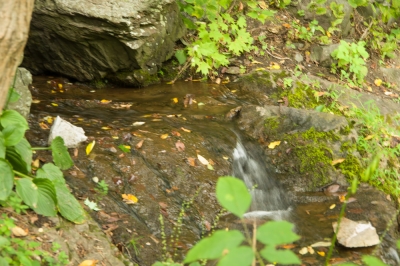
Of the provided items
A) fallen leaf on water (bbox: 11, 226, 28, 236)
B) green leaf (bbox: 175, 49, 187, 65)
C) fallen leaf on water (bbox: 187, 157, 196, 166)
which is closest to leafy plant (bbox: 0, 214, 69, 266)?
fallen leaf on water (bbox: 11, 226, 28, 236)

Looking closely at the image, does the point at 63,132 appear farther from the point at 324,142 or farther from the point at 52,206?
the point at 324,142

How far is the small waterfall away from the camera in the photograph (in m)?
5.20

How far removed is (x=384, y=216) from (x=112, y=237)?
2.81 meters

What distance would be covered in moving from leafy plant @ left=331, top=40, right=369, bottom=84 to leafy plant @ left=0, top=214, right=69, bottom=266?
22.3 feet

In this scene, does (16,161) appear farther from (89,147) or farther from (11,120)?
(89,147)

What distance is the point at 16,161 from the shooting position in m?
3.49

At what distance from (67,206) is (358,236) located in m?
2.62

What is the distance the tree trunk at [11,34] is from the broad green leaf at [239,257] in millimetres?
2105

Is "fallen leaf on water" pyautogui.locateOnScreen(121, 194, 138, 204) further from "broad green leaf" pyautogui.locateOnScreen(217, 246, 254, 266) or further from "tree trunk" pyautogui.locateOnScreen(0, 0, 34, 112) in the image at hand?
"broad green leaf" pyautogui.locateOnScreen(217, 246, 254, 266)

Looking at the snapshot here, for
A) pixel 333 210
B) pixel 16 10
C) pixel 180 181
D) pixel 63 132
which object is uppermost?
pixel 16 10

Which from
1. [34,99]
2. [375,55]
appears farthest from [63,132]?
[375,55]

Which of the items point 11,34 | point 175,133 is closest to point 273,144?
point 175,133

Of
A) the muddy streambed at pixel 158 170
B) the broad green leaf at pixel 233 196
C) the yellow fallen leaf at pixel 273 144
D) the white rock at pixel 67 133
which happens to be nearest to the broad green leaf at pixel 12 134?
the muddy streambed at pixel 158 170

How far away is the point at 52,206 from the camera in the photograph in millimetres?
3373
